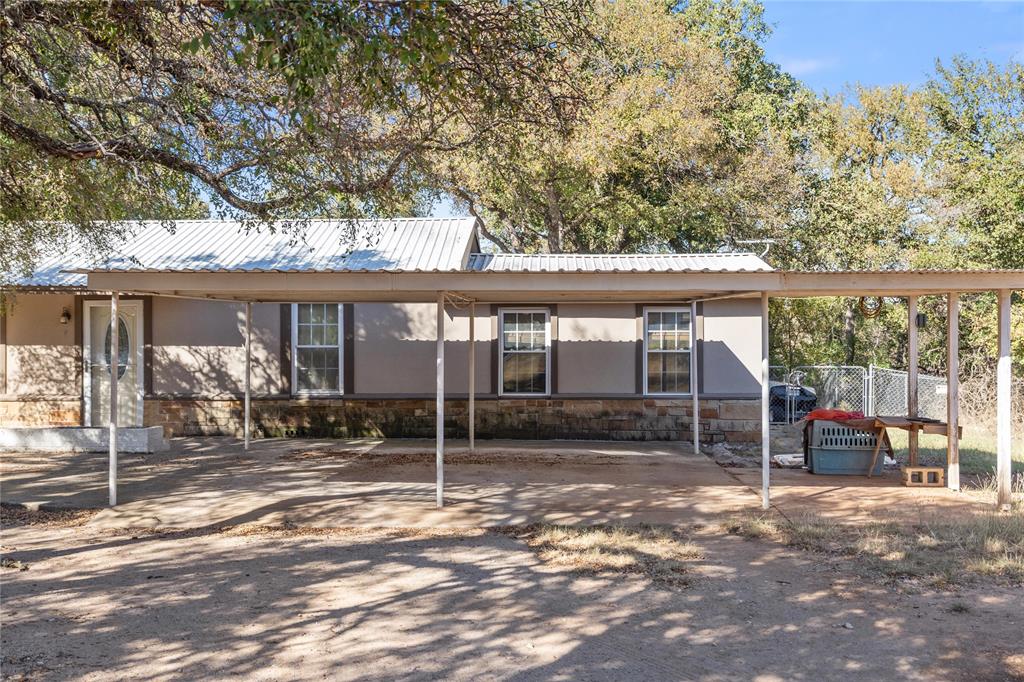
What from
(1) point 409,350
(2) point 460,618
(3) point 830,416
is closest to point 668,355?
(3) point 830,416

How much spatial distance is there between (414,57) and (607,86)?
43.0 feet

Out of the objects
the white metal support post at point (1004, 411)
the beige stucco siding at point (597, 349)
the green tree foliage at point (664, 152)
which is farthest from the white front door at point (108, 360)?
the white metal support post at point (1004, 411)

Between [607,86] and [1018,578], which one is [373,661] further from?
[607,86]

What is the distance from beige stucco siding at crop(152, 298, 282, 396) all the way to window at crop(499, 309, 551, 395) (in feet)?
12.5

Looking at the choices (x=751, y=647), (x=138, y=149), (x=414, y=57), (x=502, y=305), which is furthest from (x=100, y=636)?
(x=502, y=305)

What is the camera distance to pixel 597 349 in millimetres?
13547

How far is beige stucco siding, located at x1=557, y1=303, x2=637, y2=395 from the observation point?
530 inches

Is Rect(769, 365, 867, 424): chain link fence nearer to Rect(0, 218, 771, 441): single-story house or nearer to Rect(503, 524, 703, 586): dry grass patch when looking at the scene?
Rect(0, 218, 771, 441): single-story house

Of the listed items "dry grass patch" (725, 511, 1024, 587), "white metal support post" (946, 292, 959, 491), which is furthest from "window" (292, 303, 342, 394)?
"white metal support post" (946, 292, 959, 491)

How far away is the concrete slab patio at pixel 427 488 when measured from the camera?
768cm

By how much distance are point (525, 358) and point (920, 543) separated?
→ 7.90 meters

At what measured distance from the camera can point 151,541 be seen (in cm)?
668

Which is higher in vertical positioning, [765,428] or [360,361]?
[360,361]

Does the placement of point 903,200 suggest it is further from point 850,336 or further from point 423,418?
point 423,418
